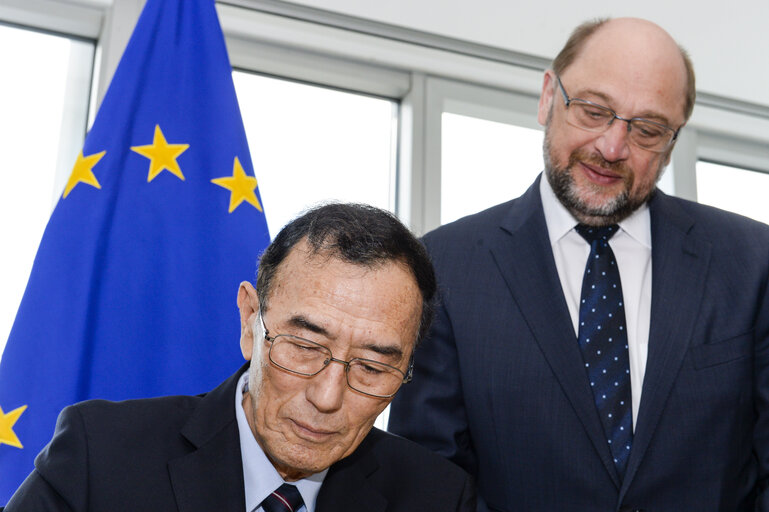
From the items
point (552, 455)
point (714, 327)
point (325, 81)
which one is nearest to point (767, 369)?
point (714, 327)

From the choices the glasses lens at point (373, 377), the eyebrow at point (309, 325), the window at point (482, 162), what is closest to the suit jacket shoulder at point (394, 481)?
the glasses lens at point (373, 377)

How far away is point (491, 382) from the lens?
6.13 ft

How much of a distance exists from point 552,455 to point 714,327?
459 millimetres

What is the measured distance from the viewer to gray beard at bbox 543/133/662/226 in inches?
74.7

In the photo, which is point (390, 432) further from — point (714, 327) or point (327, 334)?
point (714, 327)

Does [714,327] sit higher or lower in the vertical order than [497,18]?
lower

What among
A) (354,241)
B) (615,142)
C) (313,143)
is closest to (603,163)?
(615,142)

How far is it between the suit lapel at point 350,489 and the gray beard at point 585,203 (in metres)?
0.73

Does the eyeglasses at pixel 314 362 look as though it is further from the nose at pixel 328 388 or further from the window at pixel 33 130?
the window at pixel 33 130

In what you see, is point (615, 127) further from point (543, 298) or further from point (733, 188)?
point (733, 188)

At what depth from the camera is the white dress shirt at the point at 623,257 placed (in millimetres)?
1934

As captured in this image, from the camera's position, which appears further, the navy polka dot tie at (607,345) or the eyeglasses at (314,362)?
the navy polka dot tie at (607,345)

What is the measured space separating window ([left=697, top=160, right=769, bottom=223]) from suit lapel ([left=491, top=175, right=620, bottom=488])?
2.15 meters

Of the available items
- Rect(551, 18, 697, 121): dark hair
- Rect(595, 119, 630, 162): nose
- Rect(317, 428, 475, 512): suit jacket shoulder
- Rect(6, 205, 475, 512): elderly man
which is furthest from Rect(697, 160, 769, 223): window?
Rect(6, 205, 475, 512): elderly man
